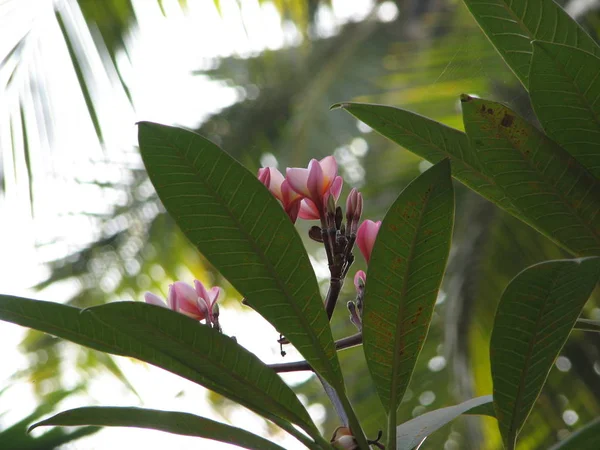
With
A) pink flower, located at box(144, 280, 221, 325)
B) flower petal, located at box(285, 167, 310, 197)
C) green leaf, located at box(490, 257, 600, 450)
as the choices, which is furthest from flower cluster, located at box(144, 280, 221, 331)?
green leaf, located at box(490, 257, 600, 450)

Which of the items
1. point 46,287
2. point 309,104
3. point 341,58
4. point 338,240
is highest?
point 341,58

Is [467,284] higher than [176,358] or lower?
higher

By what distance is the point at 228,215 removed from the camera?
1.48 feet

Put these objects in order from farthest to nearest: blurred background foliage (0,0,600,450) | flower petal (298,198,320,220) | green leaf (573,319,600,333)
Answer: blurred background foliage (0,0,600,450) → flower petal (298,198,320,220) → green leaf (573,319,600,333)

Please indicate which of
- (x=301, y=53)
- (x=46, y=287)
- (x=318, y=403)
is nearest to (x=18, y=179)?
(x=46, y=287)

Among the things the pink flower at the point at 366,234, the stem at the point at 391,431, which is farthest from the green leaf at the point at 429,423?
the pink flower at the point at 366,234

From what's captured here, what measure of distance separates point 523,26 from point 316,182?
0.19 m

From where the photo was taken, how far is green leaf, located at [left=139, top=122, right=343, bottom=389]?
448mm

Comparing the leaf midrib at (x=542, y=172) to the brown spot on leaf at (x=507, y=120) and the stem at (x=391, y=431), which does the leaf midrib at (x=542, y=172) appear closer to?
the brown spot on leaf at (x=507, y=120)

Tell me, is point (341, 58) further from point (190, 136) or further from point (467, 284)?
point (190, 136)

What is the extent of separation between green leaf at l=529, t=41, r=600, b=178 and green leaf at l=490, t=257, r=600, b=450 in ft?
0.37

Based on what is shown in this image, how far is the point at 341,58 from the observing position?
364cm

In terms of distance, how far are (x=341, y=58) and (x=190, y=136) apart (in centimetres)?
329

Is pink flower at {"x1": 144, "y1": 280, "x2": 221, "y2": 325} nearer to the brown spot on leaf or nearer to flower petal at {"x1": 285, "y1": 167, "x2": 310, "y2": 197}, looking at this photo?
flower petal at {"x1": 285, "y1": 167, "x2": 310, "y2": 197}
